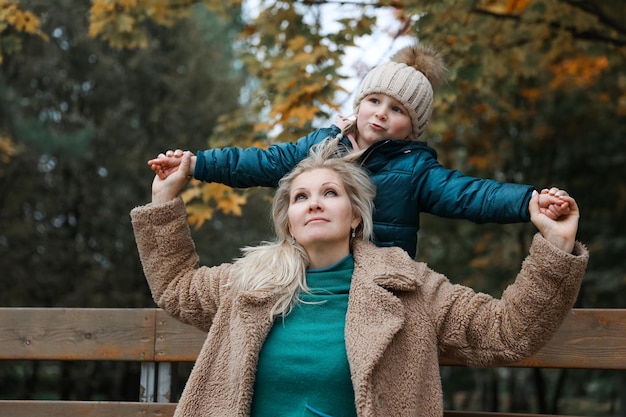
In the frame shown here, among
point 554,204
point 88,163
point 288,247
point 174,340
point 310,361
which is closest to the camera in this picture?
point 554,204

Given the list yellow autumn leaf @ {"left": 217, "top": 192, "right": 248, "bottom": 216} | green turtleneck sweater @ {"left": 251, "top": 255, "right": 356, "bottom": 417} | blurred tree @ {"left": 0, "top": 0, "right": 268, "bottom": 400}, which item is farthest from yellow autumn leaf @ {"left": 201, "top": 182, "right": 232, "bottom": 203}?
blurred tree @ {"left": 0, "top": 0, "right": 268, "bottom": 400}

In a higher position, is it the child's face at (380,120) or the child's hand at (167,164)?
the child's face at (380,120)

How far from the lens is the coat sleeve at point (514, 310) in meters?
2.40

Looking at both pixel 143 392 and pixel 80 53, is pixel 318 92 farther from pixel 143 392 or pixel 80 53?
pixel 80 53

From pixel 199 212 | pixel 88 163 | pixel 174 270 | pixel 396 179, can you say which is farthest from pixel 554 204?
pixel 88 163

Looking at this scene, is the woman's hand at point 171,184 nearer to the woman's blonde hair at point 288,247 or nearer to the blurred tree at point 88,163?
the woman's blonde hair at point 288,247

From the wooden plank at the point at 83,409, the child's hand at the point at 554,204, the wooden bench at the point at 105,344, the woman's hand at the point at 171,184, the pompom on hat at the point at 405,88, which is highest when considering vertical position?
the pompom on hat at the point at 405,88

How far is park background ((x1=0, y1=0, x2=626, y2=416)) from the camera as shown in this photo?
17.5ft

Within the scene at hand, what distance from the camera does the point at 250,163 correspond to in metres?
2.89

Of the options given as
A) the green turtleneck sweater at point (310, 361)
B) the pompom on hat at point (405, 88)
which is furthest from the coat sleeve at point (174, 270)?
the pompom on hat at point (405, 88)

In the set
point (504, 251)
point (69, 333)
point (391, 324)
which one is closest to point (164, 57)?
point (504, 251)

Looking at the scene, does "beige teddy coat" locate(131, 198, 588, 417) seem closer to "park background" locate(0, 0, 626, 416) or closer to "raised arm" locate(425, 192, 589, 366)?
"raised arm" locate(425, 192, 589, 366)

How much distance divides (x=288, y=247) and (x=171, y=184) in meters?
0.46

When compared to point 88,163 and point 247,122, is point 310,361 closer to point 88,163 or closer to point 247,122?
point 247,122
